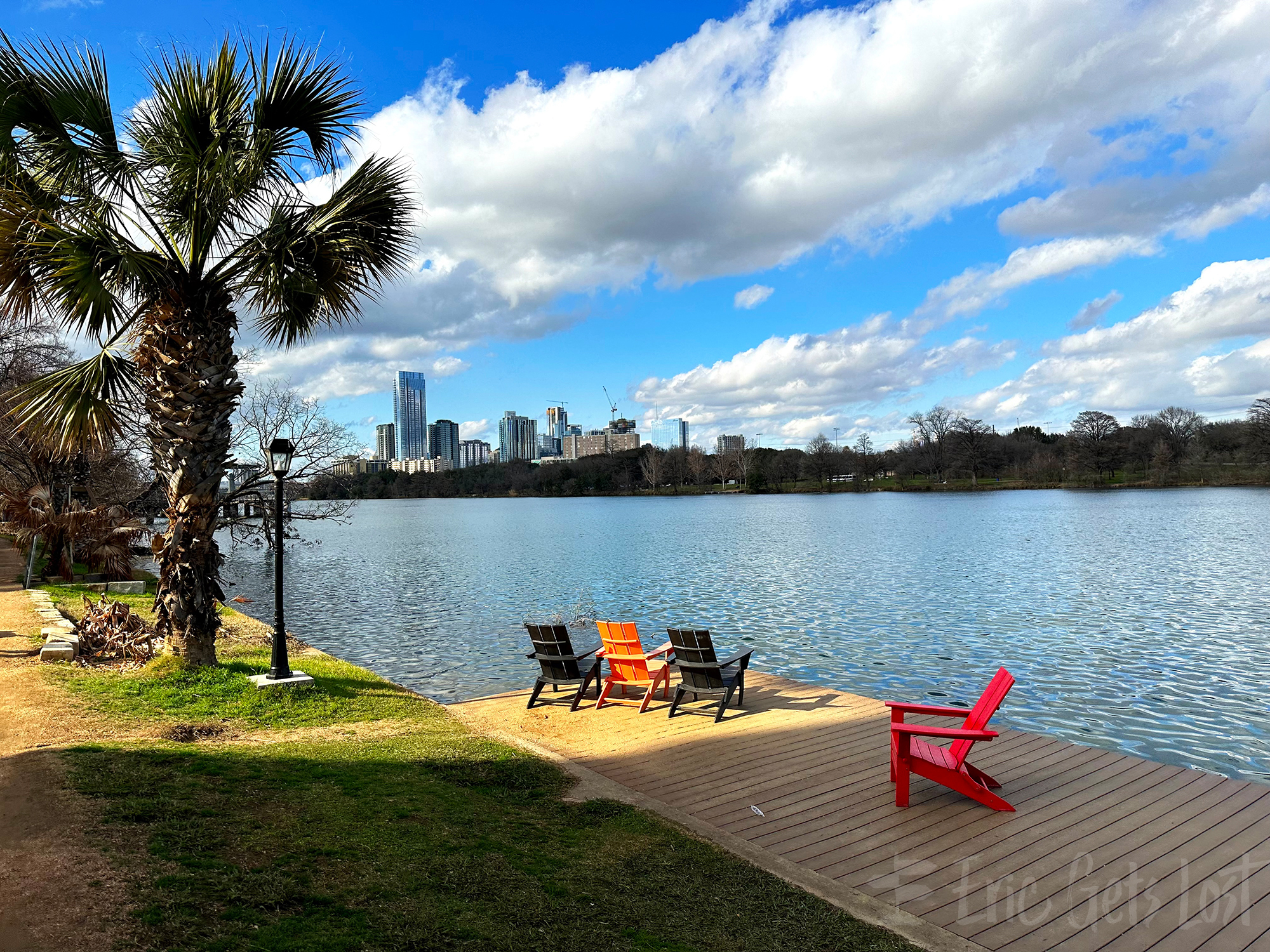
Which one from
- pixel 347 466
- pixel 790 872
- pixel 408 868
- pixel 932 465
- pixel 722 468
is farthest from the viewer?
pixel 722 468

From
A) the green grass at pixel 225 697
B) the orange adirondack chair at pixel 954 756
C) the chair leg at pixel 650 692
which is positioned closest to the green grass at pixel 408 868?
the green grass at pixel 225 697

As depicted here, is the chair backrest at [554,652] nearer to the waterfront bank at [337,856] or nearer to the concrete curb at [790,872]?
the waterfront bank at [337,856]

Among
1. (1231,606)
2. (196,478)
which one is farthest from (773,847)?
(1231,606)

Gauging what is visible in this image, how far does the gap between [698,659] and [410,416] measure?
7629 inches

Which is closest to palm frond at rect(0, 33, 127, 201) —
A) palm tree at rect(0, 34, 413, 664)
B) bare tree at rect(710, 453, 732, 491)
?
palm tree at rect(0, 34, 413, 664)

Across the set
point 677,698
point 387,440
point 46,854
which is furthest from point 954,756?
point 387,440

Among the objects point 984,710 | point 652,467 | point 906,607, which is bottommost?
point 906,607

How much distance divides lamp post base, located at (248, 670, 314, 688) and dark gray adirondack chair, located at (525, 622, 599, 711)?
2802mm

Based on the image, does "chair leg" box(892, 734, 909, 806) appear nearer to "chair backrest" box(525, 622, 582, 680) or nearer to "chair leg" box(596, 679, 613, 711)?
"chair leg" box(596, 679, 613, 711)

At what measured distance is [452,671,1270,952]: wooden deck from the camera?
4531 mm

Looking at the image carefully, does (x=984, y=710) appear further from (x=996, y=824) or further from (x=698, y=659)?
(x=698, y=659)

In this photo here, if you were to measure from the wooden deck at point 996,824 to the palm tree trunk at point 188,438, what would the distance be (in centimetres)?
398

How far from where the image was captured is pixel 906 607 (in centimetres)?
1981

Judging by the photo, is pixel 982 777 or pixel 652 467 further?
pixel 652 467
